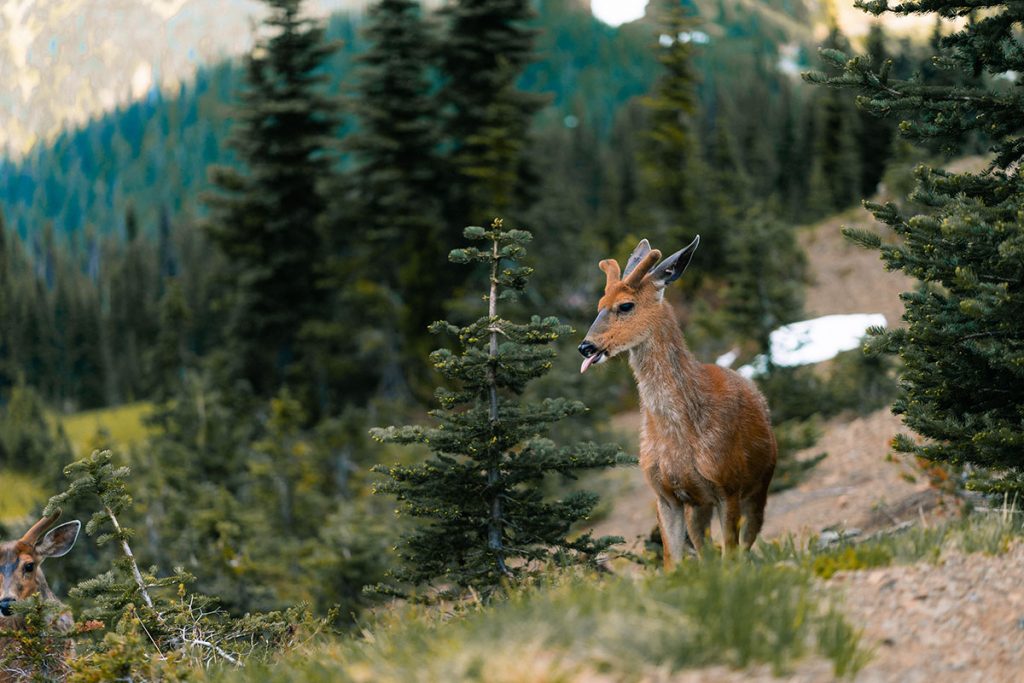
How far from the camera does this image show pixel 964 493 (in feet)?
36.7

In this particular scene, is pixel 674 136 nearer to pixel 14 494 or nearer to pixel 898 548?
pixel 898 548

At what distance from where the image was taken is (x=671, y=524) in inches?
306

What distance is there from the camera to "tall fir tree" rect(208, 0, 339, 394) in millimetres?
33438

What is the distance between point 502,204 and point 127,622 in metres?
25.6

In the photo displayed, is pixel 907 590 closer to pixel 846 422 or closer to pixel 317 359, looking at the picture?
pixel 846 422

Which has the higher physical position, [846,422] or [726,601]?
[726,601]

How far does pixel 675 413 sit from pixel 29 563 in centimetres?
563

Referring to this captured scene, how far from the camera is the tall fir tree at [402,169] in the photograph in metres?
32.3

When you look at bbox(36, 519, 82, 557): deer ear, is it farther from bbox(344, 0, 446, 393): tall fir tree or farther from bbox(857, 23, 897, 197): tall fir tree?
bbox(857, 23, 897, 197): tall fir tree

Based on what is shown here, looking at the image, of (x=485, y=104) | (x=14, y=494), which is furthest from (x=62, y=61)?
(x=485, y=104)

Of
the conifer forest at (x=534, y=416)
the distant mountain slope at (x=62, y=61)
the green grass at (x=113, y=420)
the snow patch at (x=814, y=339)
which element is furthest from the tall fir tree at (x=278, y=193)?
the distant mountain slope at (x=62, y=61)

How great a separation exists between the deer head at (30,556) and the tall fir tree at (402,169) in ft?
77.3

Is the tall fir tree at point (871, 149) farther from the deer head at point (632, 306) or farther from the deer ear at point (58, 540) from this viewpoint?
the deer ear at point (58, 540)


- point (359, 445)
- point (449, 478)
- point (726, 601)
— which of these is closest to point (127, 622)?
point (449, 478)
